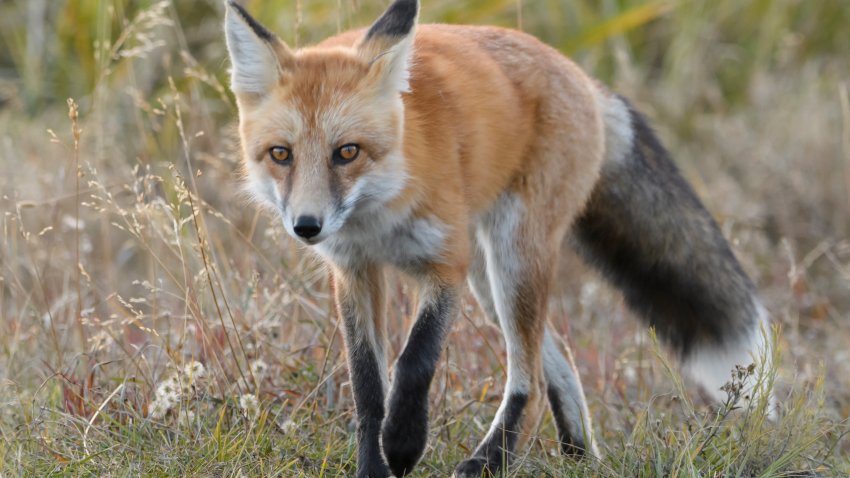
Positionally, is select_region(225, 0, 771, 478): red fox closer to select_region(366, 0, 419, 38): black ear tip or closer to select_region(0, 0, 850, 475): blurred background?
select_region(366, 0, 419, 38): black ear tip

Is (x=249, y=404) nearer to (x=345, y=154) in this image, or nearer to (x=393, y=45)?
(x=345, y=154)

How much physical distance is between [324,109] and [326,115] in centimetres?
2

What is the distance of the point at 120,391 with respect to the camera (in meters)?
3.48

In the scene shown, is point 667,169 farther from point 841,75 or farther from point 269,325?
point 841,75

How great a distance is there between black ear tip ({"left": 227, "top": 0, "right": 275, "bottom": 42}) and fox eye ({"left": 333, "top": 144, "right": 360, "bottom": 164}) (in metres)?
0.42

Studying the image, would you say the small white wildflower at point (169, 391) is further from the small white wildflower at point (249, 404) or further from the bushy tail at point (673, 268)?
the bushy tail at point (673, 268)

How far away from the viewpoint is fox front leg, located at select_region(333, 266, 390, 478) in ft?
10.8

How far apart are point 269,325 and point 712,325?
1637 millimetres

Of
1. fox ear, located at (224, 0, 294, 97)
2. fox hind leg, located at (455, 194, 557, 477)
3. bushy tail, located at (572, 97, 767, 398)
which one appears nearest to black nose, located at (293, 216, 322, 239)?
fox ear, located at (224, 0, 294, 97)

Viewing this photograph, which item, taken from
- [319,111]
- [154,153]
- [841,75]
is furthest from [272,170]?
[841,75]

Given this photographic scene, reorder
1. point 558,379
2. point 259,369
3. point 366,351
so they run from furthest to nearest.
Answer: point 558,379
point 259,369
point 366,351

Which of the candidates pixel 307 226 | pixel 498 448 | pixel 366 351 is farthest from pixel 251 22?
pixel 498 448

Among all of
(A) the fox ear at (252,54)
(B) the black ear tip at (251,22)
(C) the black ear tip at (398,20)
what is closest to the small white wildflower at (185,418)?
(A) the fox ear at (252,54)

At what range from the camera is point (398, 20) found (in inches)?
129
